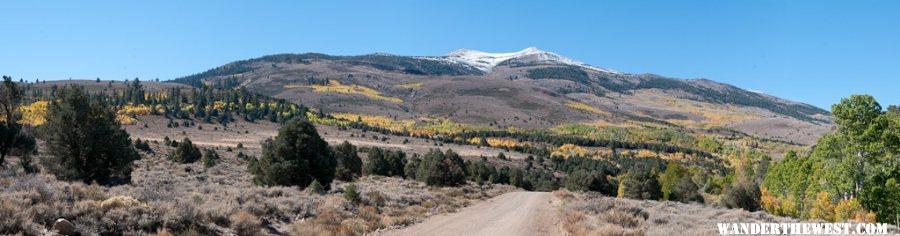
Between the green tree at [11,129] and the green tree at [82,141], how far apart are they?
34.0 feet

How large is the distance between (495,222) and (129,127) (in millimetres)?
152167

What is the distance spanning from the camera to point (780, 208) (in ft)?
205

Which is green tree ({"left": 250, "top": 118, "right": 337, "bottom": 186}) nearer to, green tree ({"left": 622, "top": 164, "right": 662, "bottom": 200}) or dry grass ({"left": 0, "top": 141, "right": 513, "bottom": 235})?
dry grass ({"left": 0, "top": 141, "right": 513, "bottom": 235})

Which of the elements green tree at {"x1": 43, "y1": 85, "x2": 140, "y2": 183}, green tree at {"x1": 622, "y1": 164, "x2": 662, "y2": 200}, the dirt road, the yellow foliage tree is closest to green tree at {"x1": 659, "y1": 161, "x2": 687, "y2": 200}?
green tree at {"x1": 622, "y1": 164, "x2": 662, "y2": 200}

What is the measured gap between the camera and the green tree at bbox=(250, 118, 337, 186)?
104 ft

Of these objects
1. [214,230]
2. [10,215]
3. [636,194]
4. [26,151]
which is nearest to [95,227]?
[10,215]

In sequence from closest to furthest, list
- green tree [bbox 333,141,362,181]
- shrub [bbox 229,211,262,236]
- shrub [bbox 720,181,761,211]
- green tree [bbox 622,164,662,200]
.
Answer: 1. shrub [bbox 229,211,262,236]
2. shrub [bbox 720,181,761,211]
3. green tree [bbox 333,141,362,181]
4. green tree [bbox 622,164,662,200]

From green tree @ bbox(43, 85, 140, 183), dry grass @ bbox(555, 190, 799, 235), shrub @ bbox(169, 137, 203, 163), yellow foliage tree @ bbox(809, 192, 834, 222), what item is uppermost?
green tree @ bbox(43, 85, 140, 183)

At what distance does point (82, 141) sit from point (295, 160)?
12751 millimetres

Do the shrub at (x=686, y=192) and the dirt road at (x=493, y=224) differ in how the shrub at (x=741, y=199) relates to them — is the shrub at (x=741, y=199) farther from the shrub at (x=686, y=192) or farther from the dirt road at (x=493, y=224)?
the dirt road at (x=493, y=224)

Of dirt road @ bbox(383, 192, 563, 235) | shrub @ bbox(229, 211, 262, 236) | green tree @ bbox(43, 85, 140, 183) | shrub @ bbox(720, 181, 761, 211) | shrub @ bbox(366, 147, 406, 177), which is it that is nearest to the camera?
shrub @ bbox(229, 211, 262, 236)

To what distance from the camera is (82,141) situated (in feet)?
95.8

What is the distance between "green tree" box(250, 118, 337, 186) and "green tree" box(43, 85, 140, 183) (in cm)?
871

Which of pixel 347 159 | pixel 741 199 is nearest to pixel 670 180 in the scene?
pixel 741 199
